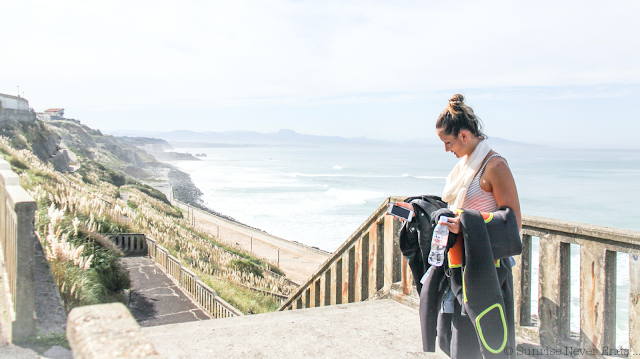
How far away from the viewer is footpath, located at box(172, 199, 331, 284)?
29.5m

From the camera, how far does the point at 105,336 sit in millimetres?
1146

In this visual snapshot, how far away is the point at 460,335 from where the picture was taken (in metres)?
2.78

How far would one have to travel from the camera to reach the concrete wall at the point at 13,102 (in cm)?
4812

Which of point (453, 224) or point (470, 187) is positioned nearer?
point (453, 224)

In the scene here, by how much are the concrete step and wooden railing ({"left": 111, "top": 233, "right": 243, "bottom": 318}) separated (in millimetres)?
3851

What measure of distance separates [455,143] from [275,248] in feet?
111

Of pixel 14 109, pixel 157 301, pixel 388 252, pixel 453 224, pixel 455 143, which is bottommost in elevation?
pixel 157 301

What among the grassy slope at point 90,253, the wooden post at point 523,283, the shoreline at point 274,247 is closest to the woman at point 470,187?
the wooden post at point 523,283

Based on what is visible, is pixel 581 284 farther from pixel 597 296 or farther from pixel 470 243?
pixel 470 243

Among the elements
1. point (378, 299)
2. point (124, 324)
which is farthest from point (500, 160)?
point (378, 299)

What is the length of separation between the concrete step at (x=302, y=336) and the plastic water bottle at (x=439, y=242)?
1.21m

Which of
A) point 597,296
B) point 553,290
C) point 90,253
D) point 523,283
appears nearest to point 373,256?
point 523,283

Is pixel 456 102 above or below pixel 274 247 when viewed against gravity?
above

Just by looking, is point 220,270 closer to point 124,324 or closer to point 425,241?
point 425,241
